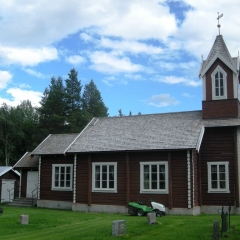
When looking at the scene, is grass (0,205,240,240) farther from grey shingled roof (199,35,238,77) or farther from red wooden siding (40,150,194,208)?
grey shingled roof (199,35,238,77)

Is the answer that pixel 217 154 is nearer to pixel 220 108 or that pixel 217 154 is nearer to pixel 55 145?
pixel 220 108

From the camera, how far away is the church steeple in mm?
27406

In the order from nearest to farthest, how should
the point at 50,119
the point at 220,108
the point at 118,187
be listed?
the point at 118,187
the point at 220,108
the point at 50,119

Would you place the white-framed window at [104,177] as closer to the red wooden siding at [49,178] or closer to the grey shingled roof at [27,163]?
the red wooden siding at [49,178]

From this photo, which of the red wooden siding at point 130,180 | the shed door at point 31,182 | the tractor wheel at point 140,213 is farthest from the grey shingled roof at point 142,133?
the shed door at point 31,182

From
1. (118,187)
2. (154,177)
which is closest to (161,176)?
(154,177)

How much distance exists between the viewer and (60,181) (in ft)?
99.1

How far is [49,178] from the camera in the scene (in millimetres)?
30719

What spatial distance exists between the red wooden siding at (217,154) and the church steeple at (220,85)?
1.71 metres

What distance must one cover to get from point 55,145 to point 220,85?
45.6 feet

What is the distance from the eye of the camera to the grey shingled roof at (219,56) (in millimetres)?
27950

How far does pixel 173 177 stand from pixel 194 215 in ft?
8.63

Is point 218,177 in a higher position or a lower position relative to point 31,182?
higher

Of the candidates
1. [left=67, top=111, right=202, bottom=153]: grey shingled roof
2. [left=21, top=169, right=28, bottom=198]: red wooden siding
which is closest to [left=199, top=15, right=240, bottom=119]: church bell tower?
[left=67, top=111, right=202, bottom=153]: grey shingled roof
